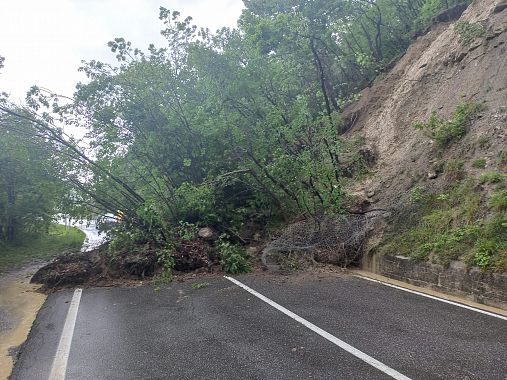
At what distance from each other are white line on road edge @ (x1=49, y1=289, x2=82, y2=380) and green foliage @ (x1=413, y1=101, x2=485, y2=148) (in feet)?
32.3

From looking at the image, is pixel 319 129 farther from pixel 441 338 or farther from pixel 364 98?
pixel 441 338

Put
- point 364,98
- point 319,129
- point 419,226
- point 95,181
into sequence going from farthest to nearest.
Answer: point 364,98 < point 95,181 < point 319,129 < point 419,226

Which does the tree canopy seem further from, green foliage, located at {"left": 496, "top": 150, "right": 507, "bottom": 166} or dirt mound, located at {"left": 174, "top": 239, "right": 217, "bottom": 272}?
green foliage, located at {"left": 496, "top": 150, "right": 507, "bottom": 166}

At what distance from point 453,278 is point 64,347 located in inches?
262

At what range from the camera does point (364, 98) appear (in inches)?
747

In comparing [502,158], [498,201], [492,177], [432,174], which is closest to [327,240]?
[432,174]

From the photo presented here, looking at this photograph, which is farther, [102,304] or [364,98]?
[364,98]

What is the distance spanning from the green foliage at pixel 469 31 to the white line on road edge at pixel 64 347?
14.3m

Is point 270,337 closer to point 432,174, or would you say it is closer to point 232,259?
point 232,259

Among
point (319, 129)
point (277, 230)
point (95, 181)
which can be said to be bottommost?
point (277, 230)

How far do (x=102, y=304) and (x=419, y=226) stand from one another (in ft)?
24.0

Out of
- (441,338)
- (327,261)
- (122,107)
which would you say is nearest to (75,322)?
(441,338)

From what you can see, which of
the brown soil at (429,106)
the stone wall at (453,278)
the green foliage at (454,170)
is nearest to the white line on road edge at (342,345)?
the stone wall at (453,278)

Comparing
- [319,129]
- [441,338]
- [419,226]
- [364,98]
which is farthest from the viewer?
[364,98]
